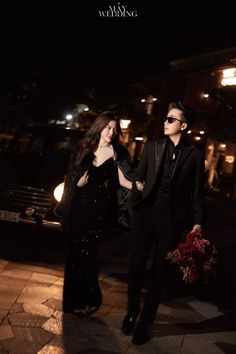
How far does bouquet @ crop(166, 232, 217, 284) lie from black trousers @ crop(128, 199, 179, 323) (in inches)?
4.2

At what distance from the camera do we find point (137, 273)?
4043mm

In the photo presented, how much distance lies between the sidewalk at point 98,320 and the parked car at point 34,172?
973 millimetres

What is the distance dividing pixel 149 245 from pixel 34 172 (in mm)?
4129

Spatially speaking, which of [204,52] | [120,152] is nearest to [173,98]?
[204,52]

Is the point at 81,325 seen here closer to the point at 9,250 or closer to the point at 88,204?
the point at 88,204

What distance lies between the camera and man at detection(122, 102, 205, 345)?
12.8 ft

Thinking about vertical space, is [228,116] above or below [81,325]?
above

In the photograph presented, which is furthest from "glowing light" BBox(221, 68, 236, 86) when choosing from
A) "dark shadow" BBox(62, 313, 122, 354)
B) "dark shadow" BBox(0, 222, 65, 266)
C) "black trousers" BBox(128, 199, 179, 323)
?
"dark shadow" BBox(62, 313, 122, 354)

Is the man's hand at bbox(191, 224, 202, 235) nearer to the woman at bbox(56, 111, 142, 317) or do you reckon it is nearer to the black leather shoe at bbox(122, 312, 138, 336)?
the woman at bbox(56, 111, 142, 317)

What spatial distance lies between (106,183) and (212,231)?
25.1 ft

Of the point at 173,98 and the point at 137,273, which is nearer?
the point at 137,273

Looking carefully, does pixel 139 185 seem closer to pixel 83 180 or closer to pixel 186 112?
pixel 83 180

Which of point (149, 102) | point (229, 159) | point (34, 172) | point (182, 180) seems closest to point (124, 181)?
point (182, 180)

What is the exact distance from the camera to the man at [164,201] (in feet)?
12.8
